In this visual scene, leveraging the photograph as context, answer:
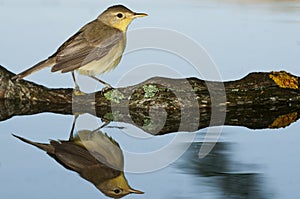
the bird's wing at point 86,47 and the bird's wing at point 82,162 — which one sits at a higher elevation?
the bird's wing at point 86,47

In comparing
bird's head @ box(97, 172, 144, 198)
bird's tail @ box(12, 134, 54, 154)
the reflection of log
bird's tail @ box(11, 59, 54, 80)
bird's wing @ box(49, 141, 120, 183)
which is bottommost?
bird's head @ box(97, 172, 144, 198)

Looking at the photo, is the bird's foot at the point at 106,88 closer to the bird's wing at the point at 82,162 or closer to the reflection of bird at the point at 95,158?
the reflection of bird at the point at 95,158

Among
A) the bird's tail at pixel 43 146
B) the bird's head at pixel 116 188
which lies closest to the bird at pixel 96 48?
the bird's tail at pixel 43 146

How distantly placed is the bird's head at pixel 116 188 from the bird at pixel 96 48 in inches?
83.9

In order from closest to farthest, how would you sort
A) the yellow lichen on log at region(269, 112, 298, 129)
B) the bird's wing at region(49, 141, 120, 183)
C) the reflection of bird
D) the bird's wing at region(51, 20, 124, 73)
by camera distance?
the reflection of bird
the bird's wing at region(49, 141, 120, 183)
the yellow lichen on log at region(269, 112, 298, 129)
the bird's wing at region(51, 20, 124, 73)

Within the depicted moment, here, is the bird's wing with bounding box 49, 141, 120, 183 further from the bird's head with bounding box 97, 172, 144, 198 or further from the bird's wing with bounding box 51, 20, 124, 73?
the bird's wing with bounding box 51, 20, 124, 73

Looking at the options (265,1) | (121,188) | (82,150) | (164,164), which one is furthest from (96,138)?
(265,1)

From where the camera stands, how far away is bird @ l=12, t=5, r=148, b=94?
784 cm

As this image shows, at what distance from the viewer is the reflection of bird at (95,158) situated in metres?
5.73

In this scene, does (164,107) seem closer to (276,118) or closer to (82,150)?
(276,118)

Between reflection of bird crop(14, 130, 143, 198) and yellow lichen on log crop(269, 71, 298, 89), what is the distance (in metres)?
2.07

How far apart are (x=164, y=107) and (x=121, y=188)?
2.44 metres

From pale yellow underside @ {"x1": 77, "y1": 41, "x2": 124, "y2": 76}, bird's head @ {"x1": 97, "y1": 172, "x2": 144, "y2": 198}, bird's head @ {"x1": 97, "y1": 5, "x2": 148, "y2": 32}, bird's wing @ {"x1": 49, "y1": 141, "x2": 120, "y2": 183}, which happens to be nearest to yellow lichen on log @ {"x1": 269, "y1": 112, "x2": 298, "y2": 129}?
pale yellow underside @ {"x1": 77, "y1": 41, "x2": 124, "y2": 76}

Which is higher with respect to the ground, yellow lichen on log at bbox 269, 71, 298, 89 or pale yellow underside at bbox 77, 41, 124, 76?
pale yellow underside at bbox 77, 41, 124, 76
